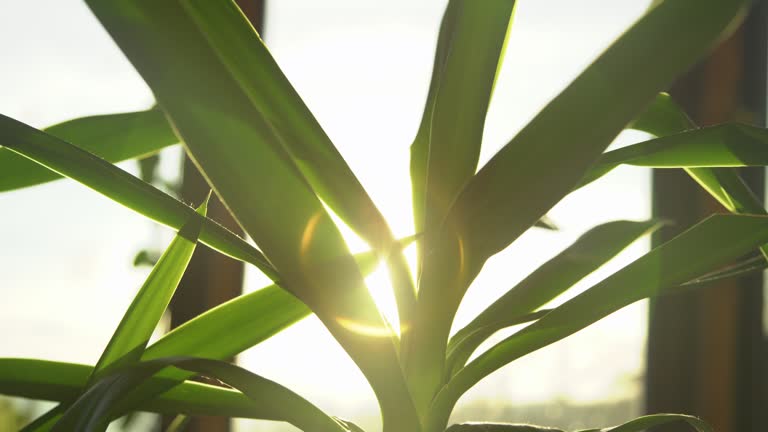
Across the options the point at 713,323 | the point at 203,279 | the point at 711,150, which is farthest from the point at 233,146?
the point at 713,323

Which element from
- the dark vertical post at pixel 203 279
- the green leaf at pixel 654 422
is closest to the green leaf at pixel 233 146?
the green leaf at pixel 654 422

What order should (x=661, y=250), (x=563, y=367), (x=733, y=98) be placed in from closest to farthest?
(x=661, y=250)
(x=563, y=367)
(x=733, y=98)

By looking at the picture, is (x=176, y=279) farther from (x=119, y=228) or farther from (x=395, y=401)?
(x=119, y=228)

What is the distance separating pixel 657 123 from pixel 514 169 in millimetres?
250

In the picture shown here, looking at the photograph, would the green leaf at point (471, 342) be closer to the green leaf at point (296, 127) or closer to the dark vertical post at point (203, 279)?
the green leaf at point (296, 127)

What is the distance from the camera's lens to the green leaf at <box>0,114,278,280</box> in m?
0.36

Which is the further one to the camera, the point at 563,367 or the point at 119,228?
the point at 563,367

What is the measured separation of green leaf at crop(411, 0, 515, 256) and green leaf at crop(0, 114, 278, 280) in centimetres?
11

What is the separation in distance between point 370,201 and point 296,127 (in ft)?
0.21

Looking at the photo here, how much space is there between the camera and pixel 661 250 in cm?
41

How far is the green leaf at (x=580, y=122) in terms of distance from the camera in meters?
0.30

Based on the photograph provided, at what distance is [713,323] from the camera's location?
3.68ft

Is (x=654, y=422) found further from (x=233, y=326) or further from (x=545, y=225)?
(x=233, y=326)

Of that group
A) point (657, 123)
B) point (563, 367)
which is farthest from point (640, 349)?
point (657, 123)
